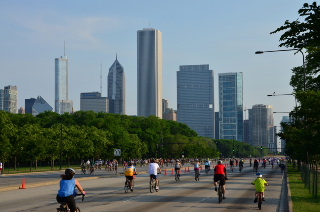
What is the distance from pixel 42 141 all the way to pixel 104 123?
52.4m

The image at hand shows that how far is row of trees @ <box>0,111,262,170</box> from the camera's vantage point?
270ft

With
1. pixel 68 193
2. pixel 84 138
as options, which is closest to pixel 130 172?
pixel 68 193

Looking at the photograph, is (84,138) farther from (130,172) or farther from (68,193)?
(68,193)

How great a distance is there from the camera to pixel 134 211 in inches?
816

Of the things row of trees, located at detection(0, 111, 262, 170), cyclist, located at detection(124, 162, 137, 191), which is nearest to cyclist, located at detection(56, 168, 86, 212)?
cyclist, located at detection(124, 162, 137, 191)

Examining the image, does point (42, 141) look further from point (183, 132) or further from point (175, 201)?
point (183, 132)

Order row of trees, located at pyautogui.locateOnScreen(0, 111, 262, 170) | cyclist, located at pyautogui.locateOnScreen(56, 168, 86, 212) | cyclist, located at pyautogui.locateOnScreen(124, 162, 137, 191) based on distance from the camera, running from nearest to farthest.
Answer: cyclist, located at pyautogui.locateOnScreen(56, 168, 86, 212)
cyclist, located at pyautogui.locateOnScreen(124, 162, 137, 191)
row of trees, located at pyautogui.locateOnScreen(0, 111, 262, 170)

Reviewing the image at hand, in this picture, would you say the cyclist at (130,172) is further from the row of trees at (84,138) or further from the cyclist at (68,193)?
the row of trees at (84,138)

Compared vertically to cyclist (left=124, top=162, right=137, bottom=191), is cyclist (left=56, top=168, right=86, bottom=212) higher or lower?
higher

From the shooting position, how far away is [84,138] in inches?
4131

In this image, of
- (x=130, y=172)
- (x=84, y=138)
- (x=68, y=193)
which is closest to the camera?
(x=68, y=193)

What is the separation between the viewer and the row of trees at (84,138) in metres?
82.4

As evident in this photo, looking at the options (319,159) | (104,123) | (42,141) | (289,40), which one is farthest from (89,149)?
(289,40)

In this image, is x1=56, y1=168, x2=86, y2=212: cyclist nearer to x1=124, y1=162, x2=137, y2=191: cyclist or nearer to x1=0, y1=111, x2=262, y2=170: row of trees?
x1=124, y1=162, x2=137, y2=191: cyclist
